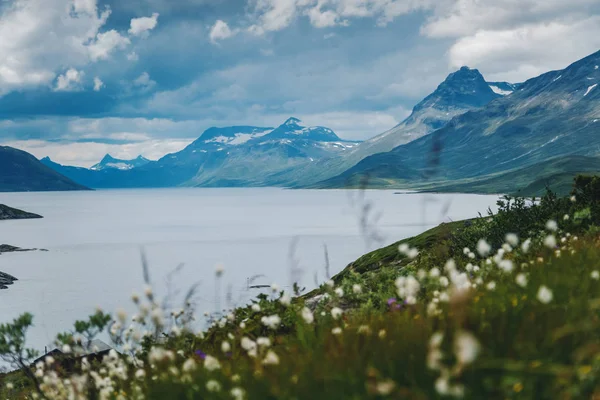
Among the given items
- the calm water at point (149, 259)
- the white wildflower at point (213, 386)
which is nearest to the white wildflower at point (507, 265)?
the white wildflower at point (213, 386)

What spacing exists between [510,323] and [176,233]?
161m

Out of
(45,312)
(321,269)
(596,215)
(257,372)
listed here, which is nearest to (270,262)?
(321,269)

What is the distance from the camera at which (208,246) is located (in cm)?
12575

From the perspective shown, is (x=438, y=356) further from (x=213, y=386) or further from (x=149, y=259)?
(x=149, y=259)

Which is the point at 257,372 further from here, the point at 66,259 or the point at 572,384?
the point at 66,259

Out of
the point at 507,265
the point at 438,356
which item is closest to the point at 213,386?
the point at 438,356

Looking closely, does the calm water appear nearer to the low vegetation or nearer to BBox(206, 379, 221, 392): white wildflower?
the low vegetation

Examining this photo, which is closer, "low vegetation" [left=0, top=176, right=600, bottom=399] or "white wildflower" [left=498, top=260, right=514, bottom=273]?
"low vegetation" [left=0, top=176, right=600, bottom=399]

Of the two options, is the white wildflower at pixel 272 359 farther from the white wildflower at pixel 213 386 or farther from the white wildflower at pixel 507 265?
the white wildflower at pixel 507 265

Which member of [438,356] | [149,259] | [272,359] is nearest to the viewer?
[438,356]

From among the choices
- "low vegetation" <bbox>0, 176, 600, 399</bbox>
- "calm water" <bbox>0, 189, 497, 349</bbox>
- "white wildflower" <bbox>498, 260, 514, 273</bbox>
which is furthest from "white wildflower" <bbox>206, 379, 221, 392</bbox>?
"calm water" <bbox>0, 189, 497, 349</bbox>

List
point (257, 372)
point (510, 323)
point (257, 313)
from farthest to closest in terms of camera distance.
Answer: point (257, 313) → point (257, 372) → point (510, 323)

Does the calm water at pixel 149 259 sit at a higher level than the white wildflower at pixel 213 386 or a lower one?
lower

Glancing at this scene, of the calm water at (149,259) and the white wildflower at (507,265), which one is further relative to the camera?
the calm water at (149,259)
